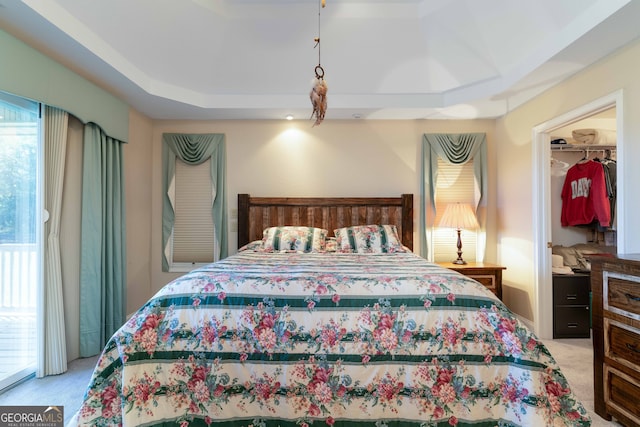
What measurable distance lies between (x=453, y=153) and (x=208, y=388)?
3.58 m

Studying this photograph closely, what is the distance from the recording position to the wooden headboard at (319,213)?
374 cm

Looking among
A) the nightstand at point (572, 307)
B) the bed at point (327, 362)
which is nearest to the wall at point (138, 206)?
the bed at point (327, 362)

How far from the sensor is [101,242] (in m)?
2.78

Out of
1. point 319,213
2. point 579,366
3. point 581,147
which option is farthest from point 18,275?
point 581,147

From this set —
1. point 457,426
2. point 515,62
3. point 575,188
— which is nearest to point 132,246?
point 457,426

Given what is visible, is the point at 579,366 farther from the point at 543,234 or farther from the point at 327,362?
the point at 327,362

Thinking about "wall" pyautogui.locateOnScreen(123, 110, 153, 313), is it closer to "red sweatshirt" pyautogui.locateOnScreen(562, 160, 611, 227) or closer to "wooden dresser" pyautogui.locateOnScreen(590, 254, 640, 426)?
"wooden dresser" pyautogui.locateOnScreen(590, 254, 640, 426)

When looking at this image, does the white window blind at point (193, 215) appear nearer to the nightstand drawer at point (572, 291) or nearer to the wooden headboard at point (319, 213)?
the wooden headboard at point (319, 213)

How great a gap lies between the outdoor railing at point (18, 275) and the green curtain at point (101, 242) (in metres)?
0.34

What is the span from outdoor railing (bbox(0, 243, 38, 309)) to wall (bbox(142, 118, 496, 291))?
1543 mm

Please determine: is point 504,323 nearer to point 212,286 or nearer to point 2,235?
point 212,286

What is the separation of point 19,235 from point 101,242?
1.91 ft

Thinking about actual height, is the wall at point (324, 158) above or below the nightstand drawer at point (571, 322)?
above

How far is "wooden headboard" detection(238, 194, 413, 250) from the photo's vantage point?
12.3ft
